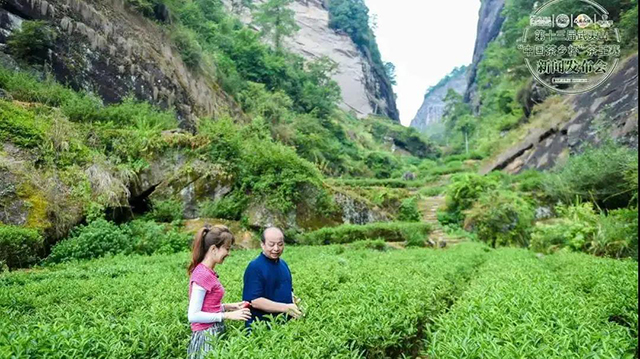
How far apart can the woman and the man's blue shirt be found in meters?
0.14

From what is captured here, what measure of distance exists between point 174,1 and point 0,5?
879 cm

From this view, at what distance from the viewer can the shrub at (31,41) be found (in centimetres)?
1123

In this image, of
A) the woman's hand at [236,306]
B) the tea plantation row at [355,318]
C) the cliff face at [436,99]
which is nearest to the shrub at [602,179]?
the tea plantation row at [355,318]

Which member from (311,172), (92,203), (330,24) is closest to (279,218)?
(311,172)

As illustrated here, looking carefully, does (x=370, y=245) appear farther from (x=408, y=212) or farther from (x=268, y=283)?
(x=268, y=283)

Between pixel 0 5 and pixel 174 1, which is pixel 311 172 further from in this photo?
pixel 174 1

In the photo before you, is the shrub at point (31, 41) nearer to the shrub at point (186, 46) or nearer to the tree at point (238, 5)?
the shrub at point (186, 46)

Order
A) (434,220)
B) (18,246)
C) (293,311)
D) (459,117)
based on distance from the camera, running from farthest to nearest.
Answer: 1. (459,117)
2. (434,220)
3. (18,246)
4. (293,311)

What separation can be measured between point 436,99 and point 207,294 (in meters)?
120

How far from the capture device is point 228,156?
40.9ft

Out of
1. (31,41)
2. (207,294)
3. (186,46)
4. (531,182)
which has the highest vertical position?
(186,46)

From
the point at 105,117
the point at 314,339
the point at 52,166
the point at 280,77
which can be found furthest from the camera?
the point at 280,77

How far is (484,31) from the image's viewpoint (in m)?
71.1

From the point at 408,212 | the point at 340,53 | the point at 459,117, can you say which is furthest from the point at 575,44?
the point at 340,53
